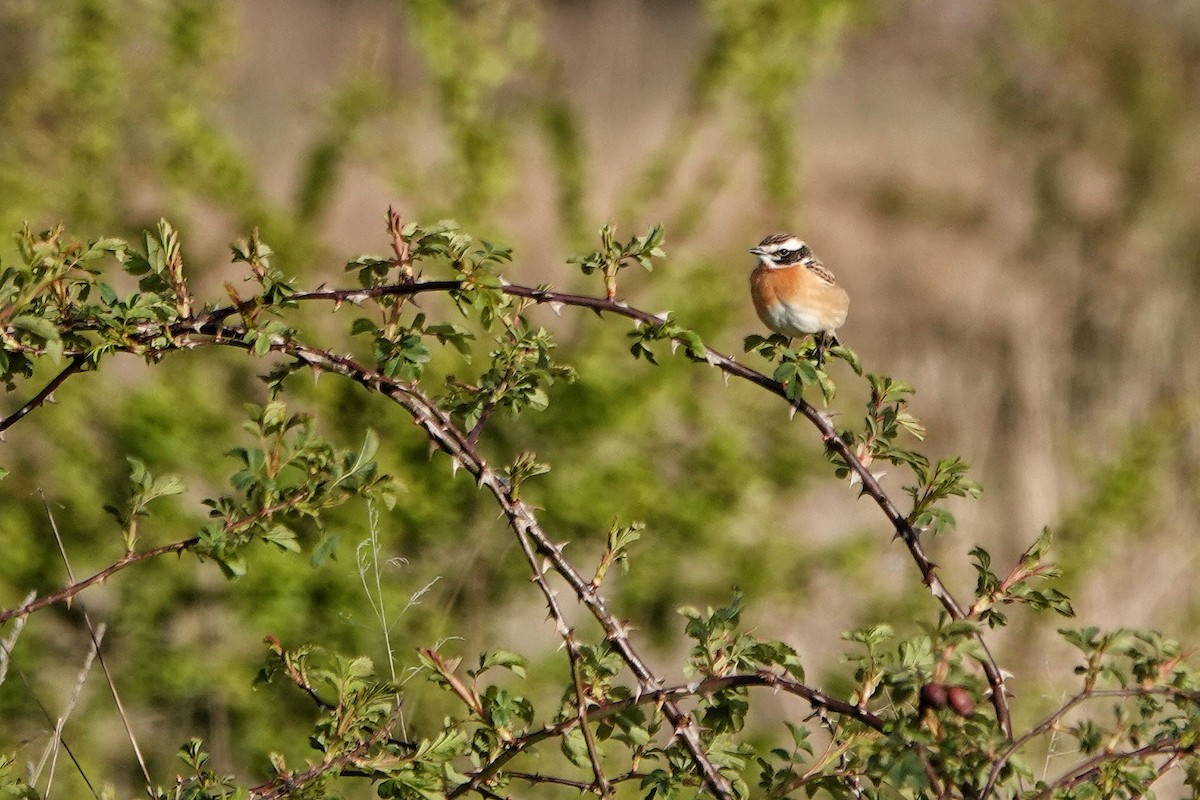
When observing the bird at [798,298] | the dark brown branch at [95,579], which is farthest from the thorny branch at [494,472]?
the bird at [798,298]

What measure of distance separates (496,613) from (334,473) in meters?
3.49

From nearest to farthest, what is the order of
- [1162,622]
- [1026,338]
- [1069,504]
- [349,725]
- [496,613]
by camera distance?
[349,725]
[496,613]
[1162,622]
[1069,504]
[1026,338]

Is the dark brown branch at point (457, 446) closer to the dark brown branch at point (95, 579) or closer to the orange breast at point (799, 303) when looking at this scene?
the dark brown branch at point (95, 579)

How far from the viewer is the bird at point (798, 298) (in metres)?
3.75

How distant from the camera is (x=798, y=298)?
379 centimetres

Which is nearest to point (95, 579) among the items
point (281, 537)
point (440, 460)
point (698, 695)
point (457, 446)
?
point (281, 537)

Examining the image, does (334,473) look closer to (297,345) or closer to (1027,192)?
(297,345)

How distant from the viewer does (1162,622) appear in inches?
265

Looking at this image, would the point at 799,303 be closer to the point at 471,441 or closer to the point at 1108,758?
the point at 471,441

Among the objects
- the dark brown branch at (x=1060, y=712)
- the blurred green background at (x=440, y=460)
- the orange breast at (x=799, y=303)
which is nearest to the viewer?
the dark brown branch at (x=1060, y=712)

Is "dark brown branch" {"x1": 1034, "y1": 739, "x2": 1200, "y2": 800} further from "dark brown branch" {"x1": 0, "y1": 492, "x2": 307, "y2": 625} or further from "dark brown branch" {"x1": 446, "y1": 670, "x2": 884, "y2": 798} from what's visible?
"dark brown branch" {"x1": 0, "y1": 492, "x2": 307, "y2": 625}

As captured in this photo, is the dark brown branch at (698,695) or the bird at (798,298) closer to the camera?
the dark brown branch at (698,695)

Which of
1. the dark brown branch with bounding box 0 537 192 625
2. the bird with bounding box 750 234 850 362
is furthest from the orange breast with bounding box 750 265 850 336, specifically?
the dark brown branch with bounding box 0 537 192 625

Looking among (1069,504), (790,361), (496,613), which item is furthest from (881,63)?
(790,361)
